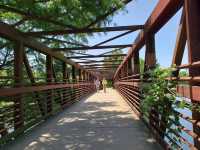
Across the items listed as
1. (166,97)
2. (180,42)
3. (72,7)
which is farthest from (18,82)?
(180,42)

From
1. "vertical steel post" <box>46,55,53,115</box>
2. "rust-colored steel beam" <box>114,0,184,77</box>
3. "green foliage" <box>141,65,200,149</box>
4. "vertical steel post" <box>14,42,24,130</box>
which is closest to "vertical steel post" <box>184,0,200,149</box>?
"green foliage" <box>141,65,200,149</box>

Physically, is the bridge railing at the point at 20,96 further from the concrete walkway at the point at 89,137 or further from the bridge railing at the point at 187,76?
the bridge railing at the point at 187,76

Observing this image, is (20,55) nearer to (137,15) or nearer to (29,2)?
(29,2)

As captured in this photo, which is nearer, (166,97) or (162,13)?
(166,97)

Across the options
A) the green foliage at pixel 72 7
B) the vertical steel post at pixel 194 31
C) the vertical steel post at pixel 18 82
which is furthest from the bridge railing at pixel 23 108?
the vertical steel post at pixel 194 31

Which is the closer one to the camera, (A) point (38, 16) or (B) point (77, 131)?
(A) point (38, 16)

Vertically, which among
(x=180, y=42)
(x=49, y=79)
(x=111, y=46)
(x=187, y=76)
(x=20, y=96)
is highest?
(x=111, y=46)

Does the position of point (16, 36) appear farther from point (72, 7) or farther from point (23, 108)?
point (72, 7)

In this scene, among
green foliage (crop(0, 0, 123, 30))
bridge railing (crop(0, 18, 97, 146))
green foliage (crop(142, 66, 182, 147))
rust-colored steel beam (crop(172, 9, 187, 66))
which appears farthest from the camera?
bridge railing (crop(0, 18, 97, 146))

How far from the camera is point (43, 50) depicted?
27.6 ft

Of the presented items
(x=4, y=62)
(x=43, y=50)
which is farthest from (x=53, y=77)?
(x=4, y=62)

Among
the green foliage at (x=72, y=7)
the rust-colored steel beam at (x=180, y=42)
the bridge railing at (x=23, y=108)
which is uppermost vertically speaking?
the green foliage at (x=72, y=7)

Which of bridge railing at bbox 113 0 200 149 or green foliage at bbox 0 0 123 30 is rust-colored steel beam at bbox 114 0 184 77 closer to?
bridge railing at bbox 113 0 200 149

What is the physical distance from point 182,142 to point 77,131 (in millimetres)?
3239
